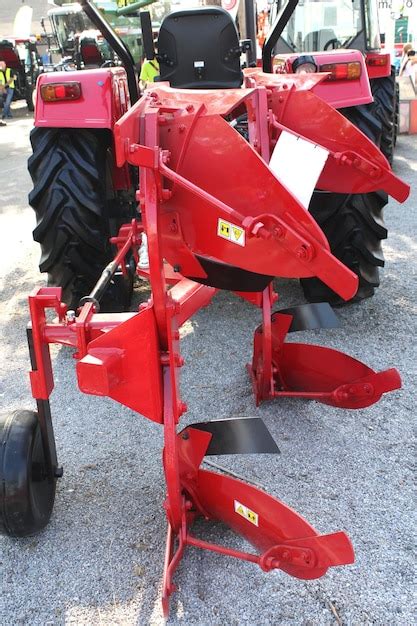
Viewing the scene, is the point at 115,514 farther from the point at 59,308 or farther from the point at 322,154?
the point at 322,154

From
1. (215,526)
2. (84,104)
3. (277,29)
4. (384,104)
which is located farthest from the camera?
(384,104)

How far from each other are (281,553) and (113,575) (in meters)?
0.58

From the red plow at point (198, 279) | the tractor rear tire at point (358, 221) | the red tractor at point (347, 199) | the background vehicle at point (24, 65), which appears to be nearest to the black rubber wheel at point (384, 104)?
the red tractor at point (347, 199)

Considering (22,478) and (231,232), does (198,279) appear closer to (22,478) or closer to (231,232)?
(231,232)

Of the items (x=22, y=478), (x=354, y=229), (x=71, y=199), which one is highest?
(x=71, y=199)

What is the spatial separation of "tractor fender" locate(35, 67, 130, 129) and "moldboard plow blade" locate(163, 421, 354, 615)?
5.69 ft

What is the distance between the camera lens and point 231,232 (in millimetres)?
1782

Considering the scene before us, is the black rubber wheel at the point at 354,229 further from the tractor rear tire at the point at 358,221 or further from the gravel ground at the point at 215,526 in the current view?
the gravel ground at the point at 215,526

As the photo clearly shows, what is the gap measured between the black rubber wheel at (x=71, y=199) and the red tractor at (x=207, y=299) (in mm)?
512

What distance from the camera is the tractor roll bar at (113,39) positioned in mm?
2338

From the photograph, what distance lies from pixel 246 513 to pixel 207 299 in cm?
91

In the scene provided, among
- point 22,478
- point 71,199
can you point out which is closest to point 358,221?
point 71,199

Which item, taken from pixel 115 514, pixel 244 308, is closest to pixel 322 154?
pixel 115 514

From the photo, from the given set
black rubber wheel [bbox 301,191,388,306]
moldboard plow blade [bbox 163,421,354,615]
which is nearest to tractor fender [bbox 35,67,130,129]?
black rubber wheel [bbox 301,191,388,306]
